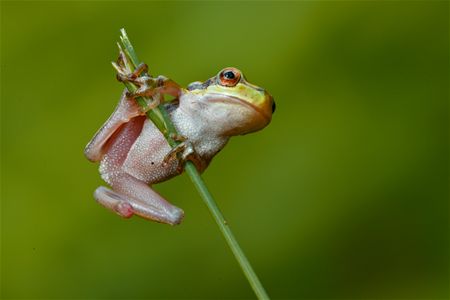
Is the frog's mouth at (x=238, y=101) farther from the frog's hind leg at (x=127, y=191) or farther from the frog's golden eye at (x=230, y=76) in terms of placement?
the frog's hind leg at (x=127, y=191)

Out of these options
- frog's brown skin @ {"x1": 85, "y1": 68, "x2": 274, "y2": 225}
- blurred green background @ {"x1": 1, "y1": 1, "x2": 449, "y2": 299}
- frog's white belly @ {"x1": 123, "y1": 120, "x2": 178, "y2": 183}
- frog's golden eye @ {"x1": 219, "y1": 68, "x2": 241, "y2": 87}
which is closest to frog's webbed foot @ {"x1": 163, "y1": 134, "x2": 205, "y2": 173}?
frog's brown skin @ {"x1": 85, "y1": 68, "x2": 274, "y2": 225}

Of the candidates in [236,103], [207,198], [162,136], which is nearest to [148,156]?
[162,136]

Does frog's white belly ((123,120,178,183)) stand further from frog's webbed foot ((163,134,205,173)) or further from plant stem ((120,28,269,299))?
plant stem ((120,28,269,299))

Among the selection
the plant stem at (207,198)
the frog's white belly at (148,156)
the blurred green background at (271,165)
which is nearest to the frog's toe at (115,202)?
the frog's white belly at (148,156)

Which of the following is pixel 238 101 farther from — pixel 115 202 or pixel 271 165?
pixel 271 165

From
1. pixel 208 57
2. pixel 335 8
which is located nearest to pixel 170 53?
pixel 208 57

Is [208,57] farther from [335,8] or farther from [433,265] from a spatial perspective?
[433,265]
